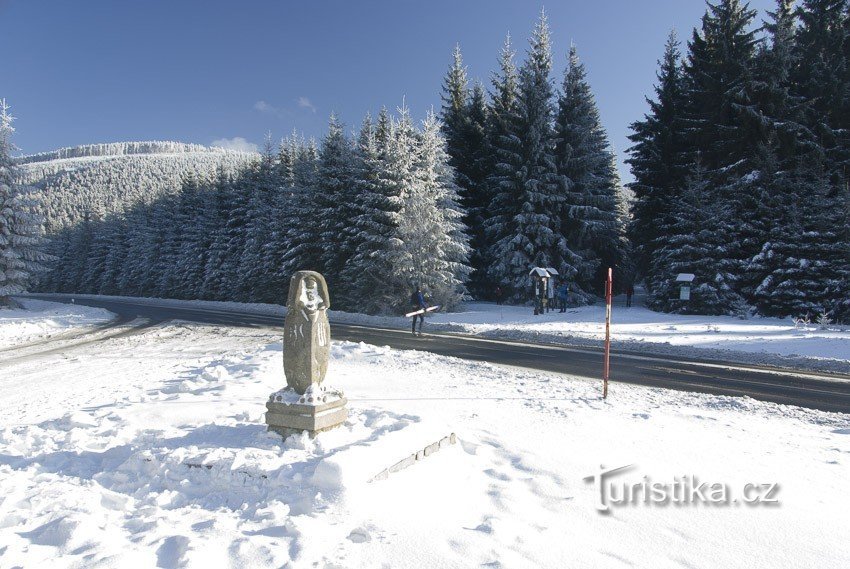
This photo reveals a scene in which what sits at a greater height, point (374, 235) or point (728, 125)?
point (728, 125)

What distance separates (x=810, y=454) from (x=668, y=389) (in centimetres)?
385

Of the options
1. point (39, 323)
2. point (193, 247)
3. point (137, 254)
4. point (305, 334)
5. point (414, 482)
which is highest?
point (193, 247)

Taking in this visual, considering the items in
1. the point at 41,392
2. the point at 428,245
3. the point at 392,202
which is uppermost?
the point at 392,202

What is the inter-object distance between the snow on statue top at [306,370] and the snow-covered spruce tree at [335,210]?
24316mm

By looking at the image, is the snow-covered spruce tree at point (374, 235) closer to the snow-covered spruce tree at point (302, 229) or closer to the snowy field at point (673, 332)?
the snowy field at point (673, 332)

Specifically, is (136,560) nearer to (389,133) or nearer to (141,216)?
(389,133)

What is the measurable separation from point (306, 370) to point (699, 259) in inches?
986

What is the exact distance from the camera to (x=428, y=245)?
26938 millimetres

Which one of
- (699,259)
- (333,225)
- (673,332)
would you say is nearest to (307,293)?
(673,332)

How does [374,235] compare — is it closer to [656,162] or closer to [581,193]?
[581,193]

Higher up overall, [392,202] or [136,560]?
[392,202]

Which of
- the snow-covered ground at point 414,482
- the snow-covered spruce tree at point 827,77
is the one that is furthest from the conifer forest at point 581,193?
the snow-covered ground at point 414,482

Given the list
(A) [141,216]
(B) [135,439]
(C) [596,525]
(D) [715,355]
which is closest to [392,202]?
(D) [715,355]

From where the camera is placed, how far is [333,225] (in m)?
31.4
